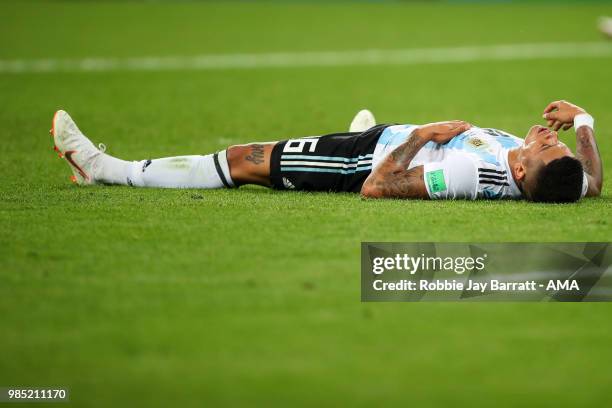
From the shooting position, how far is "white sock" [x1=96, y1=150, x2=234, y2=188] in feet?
26.8

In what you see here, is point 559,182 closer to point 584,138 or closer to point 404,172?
point 584,138

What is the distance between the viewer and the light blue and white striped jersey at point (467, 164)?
7.47m

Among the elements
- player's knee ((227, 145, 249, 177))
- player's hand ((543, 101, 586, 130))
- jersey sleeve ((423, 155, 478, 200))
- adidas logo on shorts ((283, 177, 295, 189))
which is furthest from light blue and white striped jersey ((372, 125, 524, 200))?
player's knee ((227, 145, 249, 177))

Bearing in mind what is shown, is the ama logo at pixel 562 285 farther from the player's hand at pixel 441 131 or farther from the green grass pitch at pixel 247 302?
the player's hand at pixel 441 131

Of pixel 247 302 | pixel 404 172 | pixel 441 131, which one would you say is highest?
pixel 441 131

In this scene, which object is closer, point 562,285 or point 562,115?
point 562,285

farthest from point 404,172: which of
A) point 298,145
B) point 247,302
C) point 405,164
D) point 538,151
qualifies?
point 247,302

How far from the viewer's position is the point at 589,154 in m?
7.66

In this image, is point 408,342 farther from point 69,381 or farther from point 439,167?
point 439,167

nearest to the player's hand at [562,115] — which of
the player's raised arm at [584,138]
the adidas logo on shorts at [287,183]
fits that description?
the player's raised arm at [584,138]

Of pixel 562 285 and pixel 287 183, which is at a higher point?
pixel 287 183

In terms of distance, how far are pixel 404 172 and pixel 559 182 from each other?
1.02 meters

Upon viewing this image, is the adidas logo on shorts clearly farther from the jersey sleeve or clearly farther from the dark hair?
the dark hair

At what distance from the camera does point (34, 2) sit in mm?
29938
